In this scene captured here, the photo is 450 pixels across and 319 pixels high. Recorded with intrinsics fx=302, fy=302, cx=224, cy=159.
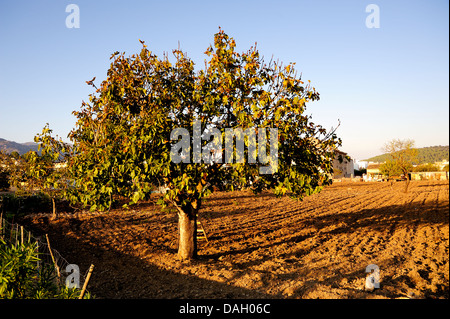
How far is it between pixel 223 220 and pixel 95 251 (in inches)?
364

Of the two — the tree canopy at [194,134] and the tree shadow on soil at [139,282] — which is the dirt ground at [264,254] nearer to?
the tree shadow on soil at [139,282]

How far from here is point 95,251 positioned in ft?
43.5

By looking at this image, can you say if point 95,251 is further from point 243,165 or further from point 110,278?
point 243,165

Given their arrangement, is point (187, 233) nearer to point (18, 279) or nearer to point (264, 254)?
point (264, 254)

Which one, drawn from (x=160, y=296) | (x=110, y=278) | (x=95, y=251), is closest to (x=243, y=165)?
(x=160, y=296)

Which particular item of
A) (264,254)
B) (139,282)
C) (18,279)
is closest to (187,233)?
(139,282)

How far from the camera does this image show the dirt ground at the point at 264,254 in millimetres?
8555

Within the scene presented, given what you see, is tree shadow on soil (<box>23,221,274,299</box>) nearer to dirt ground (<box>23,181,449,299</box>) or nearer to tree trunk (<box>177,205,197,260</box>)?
dirt ground (<box>23,181,449,299</box>)

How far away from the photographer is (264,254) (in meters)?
12.3

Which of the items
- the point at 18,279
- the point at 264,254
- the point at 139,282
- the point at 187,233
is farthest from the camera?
the point at 264,254

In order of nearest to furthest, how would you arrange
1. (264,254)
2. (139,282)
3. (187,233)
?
(139,282) → (187,233) → (264,254)

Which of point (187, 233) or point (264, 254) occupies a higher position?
point (187, 233)

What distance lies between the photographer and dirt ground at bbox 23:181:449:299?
8.55 m

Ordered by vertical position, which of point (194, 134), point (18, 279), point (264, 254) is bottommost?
point (264, 254)
